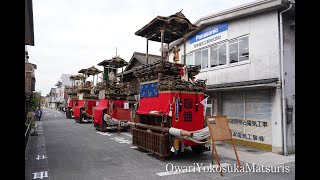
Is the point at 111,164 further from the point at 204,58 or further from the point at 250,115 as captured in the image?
the point at 204,58

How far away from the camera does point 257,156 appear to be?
40.8 ft

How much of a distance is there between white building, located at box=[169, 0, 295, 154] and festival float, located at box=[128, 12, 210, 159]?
3.91 meters

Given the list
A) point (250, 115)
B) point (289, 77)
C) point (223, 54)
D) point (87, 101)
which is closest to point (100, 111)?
point (87, 101)

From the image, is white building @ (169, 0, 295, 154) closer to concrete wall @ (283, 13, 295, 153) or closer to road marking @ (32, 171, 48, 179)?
concrete wall @ (283, 13, 295, 153)

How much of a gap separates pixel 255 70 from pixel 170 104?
657cm

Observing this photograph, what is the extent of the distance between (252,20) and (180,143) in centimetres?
945

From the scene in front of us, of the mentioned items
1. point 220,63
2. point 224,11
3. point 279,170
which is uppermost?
point 224,11

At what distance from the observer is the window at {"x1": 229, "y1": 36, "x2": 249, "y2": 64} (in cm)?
1553

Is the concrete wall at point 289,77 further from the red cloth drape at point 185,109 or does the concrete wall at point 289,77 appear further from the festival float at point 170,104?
the red cloth drape at point 185,109

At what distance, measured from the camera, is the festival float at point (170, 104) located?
37.7 feet
